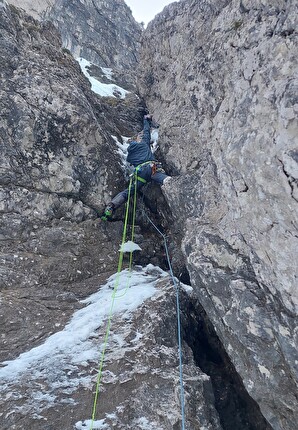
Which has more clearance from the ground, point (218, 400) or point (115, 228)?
point (115, 228)

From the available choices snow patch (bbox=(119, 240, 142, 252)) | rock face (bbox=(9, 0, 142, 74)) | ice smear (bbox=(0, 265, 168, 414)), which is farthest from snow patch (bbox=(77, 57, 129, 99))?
ice smear (bbox=(0, 265, 168, 414))

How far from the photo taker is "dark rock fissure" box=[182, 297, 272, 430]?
25.8 feet

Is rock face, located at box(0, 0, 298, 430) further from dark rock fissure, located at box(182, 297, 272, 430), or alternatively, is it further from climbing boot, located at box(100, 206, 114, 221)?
climbing boot, located at box(100, 206, 114, 221)

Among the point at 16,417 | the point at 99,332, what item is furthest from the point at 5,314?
the point at 16,417

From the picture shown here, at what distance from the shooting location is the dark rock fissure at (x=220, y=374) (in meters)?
7.85

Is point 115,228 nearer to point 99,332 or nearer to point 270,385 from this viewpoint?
point 99,332

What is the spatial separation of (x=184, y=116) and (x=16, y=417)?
Answer: 28.6 ft

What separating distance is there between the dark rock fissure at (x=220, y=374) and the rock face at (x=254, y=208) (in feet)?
4.13

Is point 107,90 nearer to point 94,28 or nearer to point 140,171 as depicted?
point 140,171

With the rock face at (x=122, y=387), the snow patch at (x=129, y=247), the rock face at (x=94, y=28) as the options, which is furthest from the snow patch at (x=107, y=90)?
the rock face at (x=122, y=387)

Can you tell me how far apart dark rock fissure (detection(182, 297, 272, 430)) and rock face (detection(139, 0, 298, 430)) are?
4.13ft

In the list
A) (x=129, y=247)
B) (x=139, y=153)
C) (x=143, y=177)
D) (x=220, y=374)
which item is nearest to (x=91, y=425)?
(x=220, y=374)

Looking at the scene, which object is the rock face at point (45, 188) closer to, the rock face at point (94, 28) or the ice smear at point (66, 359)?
the ice smear at point (66, 359)

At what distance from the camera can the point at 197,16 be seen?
482 inches
